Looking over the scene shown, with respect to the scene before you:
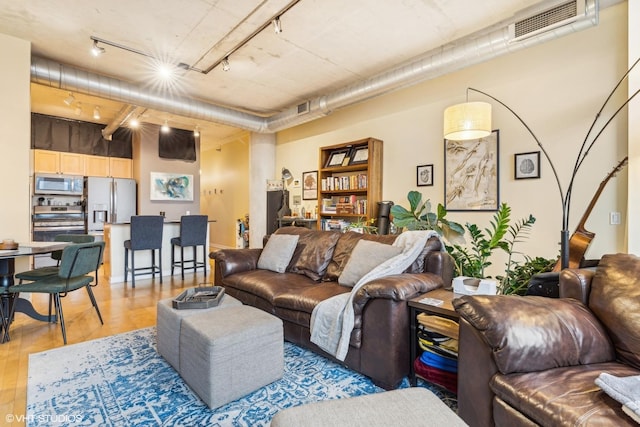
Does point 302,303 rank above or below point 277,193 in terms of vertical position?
below

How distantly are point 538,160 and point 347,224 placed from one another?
2655 millimetres

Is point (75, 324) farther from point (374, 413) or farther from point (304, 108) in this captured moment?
point (304, 108)

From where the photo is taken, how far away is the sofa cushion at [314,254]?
317 cm

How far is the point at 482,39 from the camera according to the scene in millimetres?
3176

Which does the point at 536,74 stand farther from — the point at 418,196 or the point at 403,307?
the point at 403,307

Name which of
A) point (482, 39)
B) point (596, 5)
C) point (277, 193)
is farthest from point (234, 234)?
point (596, 5)

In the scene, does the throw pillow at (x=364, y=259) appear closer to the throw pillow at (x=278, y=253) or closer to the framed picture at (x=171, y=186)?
the throw pillow at (x=278, y=253)

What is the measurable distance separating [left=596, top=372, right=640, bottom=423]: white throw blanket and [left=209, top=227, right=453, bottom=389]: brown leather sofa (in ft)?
3.22

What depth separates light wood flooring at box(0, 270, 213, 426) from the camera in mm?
2035

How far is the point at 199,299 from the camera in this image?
2.36 metres

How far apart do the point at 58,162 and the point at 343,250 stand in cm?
650

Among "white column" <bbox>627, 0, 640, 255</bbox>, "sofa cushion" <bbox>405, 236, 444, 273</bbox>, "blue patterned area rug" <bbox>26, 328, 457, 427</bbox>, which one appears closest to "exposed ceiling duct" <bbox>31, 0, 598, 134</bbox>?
"white column" <bbox>627, 0, 640, 255</bbox>

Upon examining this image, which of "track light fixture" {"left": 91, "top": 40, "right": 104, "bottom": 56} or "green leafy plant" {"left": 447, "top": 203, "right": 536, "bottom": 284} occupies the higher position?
"track light fixture" {"left": 91, "top": 40, "right": 104, "bottom": 56}

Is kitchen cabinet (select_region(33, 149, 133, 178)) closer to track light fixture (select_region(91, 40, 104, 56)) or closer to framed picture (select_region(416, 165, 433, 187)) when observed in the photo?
track light fixture (select_region(91, 40, 104, 56))
